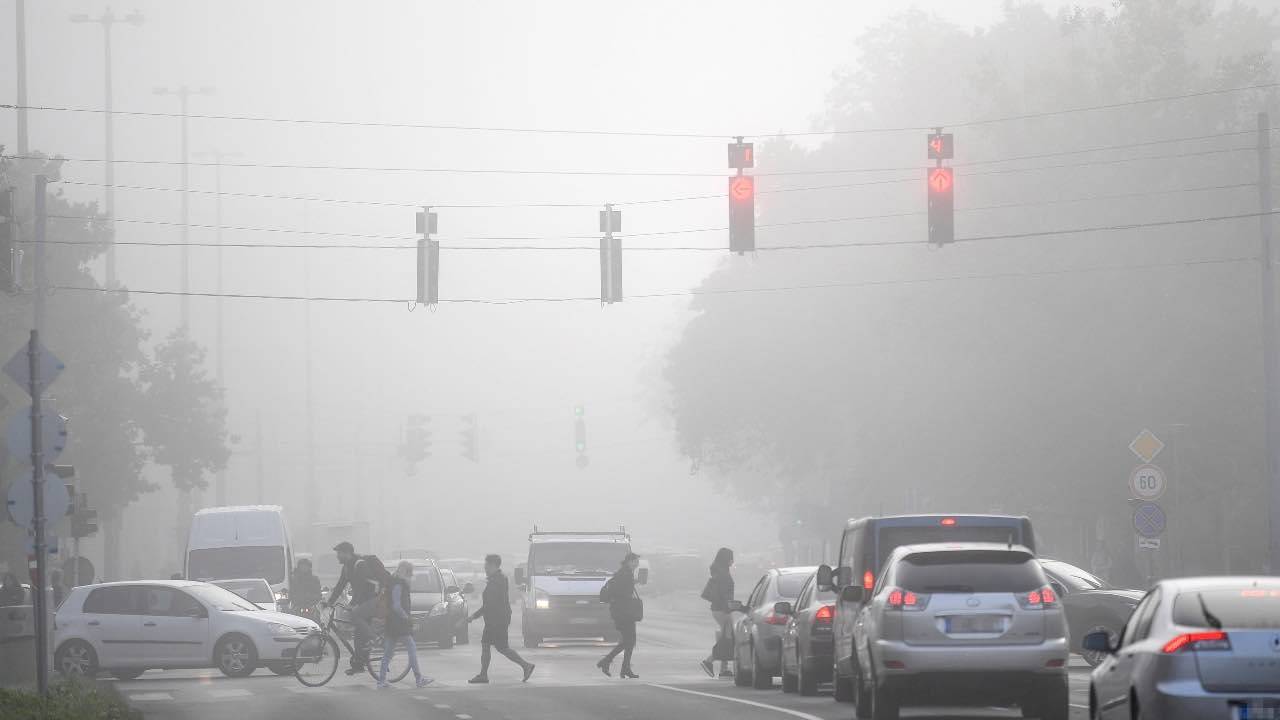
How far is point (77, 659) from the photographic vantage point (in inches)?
1280

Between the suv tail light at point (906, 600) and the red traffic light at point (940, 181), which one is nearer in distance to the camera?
the suv tail light at point (906, 600)

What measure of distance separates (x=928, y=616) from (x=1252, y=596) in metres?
5.07

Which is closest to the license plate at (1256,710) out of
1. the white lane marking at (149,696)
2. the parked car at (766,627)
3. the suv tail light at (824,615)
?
the suv tail light at (824,615)

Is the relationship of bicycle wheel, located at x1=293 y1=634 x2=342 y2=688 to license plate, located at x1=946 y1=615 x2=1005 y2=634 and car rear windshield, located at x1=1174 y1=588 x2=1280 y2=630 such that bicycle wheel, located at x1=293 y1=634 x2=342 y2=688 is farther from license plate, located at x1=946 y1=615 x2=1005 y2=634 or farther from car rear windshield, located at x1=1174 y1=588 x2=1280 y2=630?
Answer: car rear windshield, located at x1=1174 y1=588 x2=1280 y2=630

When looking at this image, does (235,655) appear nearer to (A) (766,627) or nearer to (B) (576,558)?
(A) (766,627)

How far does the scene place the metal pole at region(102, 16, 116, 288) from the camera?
64512 mm

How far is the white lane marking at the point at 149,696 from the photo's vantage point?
27.1 meters

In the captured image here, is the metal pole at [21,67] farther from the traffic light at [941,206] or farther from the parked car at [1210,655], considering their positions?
the parked car at [1210,655]

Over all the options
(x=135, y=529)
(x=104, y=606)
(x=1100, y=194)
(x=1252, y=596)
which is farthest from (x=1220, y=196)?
(x=135, y=529)

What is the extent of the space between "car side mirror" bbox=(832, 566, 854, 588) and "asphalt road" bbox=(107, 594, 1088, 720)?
4.15 feet

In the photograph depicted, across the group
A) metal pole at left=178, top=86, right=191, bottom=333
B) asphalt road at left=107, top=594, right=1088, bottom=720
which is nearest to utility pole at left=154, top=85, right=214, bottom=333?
metal pole at left=178, top=86, right=191, bottom=333

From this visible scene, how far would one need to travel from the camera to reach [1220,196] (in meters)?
47.4

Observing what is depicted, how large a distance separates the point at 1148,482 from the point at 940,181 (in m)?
9.76

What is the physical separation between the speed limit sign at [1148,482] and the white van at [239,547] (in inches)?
748
